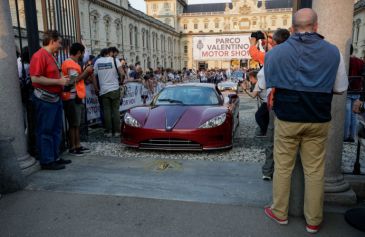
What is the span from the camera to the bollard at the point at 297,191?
305 cm

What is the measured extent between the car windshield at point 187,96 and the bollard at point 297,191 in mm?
3596

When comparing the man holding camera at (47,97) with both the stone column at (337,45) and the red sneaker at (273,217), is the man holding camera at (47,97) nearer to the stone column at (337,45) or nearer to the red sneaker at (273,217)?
the red sneaker at (273,217)

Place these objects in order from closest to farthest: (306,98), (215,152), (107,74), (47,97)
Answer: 1. (306,98)
2. (47,97)
3. (215,152)
4. (107,74)

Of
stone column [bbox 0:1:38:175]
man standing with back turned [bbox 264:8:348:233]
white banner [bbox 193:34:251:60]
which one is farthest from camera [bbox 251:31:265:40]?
white banner [bbox 193:34:251:60]

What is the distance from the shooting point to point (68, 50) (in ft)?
19.6

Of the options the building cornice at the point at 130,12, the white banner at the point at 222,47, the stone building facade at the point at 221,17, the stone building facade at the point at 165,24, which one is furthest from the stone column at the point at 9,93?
the stone building facade at the point at 221,17

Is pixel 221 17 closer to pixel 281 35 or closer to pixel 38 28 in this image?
pixel 38 28

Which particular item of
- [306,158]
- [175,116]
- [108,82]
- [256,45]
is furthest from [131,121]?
[306,158]

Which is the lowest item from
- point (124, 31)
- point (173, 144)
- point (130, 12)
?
point (173, 144)

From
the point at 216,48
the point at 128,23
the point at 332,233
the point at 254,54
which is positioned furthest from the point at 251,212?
the point at 128,23

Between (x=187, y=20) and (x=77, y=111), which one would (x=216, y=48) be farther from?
(x=187, y=20)

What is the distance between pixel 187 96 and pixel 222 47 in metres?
8.00

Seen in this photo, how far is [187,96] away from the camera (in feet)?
22.1

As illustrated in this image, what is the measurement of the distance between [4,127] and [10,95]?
0.43 meters
